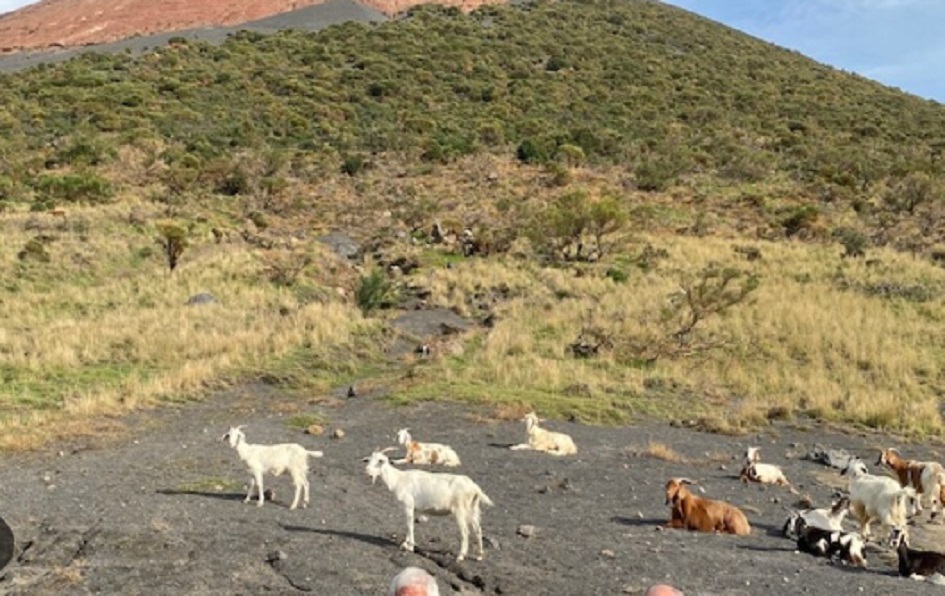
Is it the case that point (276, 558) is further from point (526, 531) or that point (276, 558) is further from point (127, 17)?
point (127, 17)

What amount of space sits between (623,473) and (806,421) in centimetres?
543

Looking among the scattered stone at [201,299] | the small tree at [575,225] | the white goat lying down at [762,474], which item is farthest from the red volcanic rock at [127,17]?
the white goat lying down at [762,474]

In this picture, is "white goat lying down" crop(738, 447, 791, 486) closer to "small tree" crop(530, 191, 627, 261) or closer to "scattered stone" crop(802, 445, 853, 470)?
"scattered stone" crop(802, 445, 853, 470)

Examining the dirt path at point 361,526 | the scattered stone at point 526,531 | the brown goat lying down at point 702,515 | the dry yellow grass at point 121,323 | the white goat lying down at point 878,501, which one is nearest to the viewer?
the dirt path at point 361,526

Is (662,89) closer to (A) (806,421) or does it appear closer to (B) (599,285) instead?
(B) (599,285)

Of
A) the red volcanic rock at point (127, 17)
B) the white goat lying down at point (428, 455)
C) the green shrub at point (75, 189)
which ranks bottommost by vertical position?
the white goat lying down at point (428, 455)

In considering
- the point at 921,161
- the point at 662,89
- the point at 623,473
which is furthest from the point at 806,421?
the point at 662,89

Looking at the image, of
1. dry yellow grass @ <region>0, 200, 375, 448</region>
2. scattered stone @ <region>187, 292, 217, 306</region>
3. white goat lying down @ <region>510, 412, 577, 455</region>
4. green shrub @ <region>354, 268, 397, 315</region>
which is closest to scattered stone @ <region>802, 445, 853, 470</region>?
white goat lying down @ <region>510, 412, 577, 455</region>

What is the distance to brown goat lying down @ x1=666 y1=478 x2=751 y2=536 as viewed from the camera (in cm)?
839

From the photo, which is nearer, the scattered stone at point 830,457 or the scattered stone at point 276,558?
the scattered stone at point 276,558

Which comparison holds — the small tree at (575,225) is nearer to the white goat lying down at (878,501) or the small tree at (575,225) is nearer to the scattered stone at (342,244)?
the scattered stone at (342,244)

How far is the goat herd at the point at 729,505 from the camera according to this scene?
719 cm

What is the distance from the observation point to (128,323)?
18.0 meters

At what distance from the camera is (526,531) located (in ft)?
26.2
